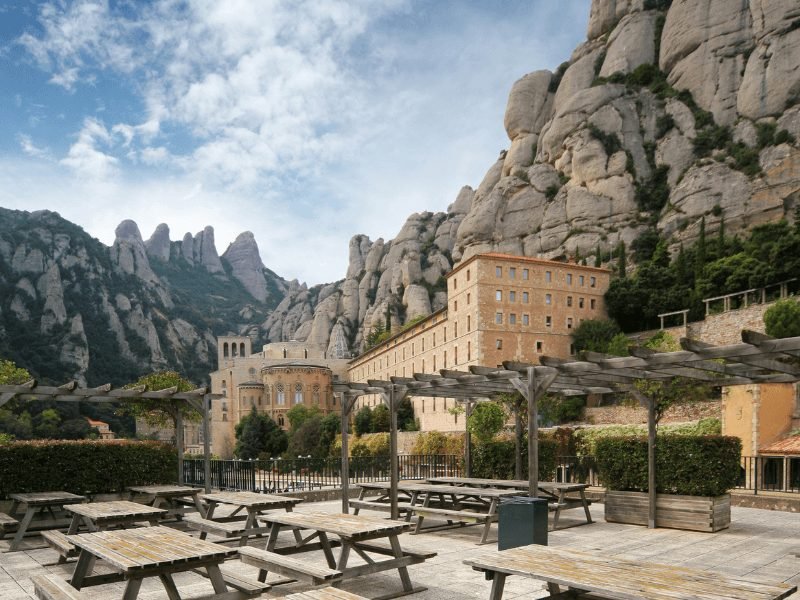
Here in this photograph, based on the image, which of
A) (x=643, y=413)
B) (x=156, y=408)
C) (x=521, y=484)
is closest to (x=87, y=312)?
(x=156, y=408)

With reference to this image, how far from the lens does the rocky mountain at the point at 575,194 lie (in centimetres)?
6206

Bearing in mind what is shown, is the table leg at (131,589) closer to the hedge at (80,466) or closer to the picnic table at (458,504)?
the picnic table at (458,504)

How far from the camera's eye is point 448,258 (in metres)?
95.2

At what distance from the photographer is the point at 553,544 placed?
9.23 m

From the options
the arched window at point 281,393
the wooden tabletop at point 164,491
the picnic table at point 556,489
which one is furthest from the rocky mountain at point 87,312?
the picnic table at point 556,489

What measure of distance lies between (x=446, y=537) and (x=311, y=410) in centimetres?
6509

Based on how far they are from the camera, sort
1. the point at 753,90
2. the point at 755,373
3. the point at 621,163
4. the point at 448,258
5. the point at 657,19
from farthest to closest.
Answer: the point at 448,258
the point at 657,19
the point at 621,163
the point at 753,90
the point at 755,373

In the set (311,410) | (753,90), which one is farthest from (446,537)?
(753,90)

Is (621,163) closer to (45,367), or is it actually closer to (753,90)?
(753,90)

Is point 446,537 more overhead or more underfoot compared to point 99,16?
more underfoot

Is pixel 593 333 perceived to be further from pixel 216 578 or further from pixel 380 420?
pixel 216 578

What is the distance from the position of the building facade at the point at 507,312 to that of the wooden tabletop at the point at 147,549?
45.2 metres

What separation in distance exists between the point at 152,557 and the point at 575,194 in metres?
73.8

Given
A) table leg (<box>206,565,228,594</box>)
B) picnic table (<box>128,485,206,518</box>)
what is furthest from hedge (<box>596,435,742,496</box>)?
table leg (<box>206,565,228,594</box>)
